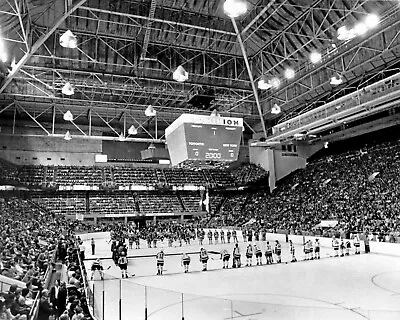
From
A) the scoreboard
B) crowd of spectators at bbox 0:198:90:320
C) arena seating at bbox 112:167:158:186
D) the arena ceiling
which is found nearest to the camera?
crowd of spectators at bbox 0:198:90:320

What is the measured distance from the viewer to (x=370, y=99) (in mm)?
22797

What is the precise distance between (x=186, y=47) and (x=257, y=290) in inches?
694

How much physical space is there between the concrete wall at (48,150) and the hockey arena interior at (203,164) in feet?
0.52

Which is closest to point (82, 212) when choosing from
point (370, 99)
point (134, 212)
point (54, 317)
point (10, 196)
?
point (134, 212)

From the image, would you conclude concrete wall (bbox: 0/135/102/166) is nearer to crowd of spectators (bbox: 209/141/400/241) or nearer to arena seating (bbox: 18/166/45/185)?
arena seating (bbox: 18/166/45/185)

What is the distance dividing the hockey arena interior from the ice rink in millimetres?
56

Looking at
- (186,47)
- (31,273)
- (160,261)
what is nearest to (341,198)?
(186,47)

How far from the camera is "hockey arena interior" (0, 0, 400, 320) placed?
10875 millimetres

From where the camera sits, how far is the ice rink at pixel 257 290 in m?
7.38

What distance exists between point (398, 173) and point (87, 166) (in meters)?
32.7

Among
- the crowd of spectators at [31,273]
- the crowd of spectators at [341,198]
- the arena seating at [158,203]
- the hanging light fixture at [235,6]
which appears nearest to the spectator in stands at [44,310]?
the crowd of spectators at [31,273]

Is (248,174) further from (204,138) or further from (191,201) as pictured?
(204,138)

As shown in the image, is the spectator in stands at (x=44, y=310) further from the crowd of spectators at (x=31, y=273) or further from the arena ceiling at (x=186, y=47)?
the arena ceiling at (x=186, y=47)

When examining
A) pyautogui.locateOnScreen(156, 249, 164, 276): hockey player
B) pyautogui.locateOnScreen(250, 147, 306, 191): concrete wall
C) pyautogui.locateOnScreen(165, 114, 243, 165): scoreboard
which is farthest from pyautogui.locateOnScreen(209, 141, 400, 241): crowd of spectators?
pyautogui.locateOnScreen(156, 249, 164, 276): hockey player
